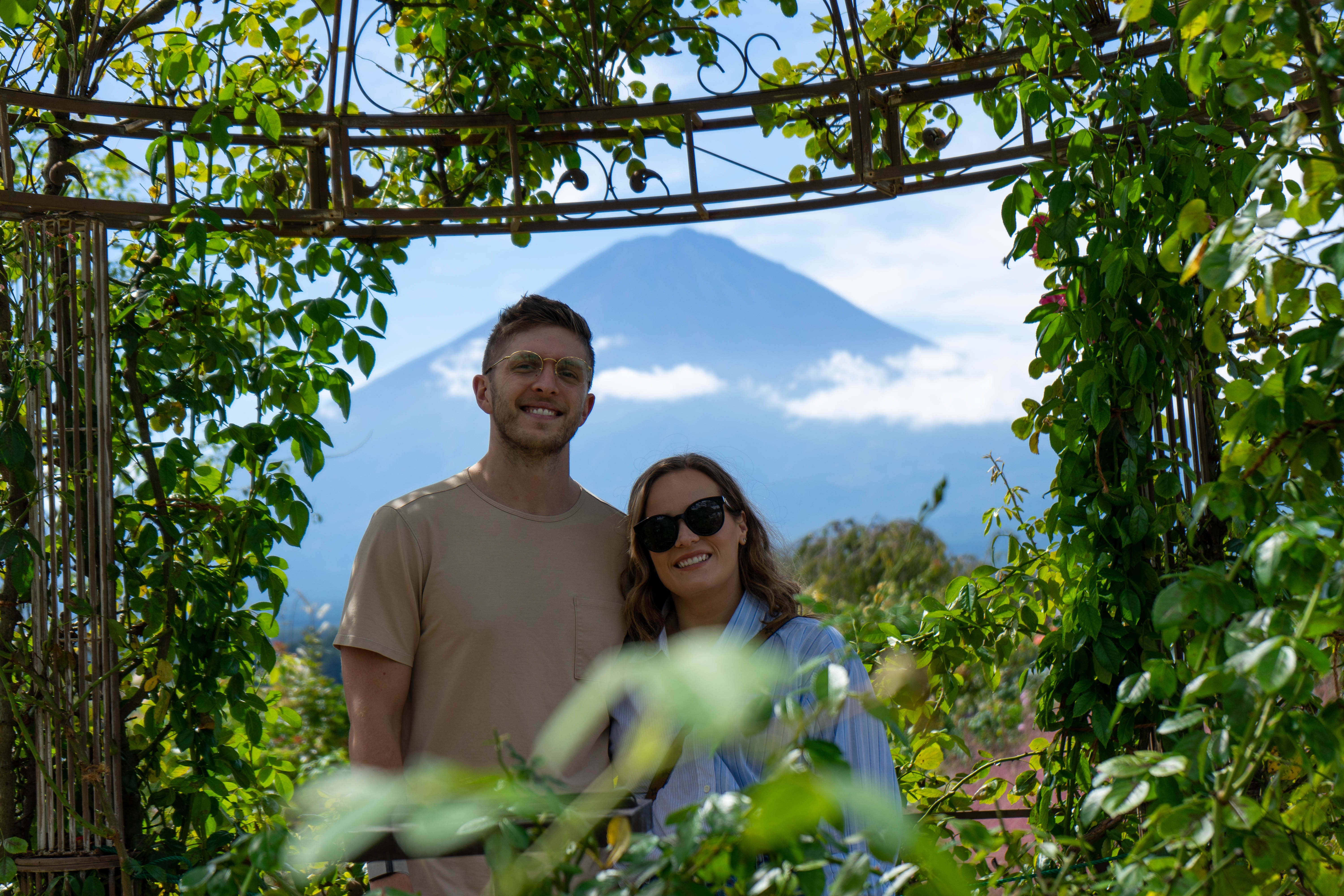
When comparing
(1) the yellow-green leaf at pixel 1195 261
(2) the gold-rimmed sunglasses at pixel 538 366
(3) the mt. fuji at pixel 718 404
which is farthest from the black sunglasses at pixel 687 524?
(3) the mt. fuji at pixel 718 404

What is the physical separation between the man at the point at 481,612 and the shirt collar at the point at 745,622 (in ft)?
0.58

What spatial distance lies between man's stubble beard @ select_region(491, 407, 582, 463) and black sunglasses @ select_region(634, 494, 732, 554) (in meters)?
0.28

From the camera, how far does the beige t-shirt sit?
1.91 m

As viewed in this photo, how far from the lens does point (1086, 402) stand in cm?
183

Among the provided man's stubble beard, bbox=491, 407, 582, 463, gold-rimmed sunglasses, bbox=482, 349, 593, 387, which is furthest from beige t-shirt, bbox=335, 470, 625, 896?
gold-rimmed sunglasses, bbox=482, 349, 593, 387

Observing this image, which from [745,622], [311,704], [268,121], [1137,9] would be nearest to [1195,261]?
[1137,9]

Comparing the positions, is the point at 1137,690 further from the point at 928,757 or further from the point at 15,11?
the point at 15,11

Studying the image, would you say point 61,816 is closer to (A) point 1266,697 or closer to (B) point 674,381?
(A) point 1266,697

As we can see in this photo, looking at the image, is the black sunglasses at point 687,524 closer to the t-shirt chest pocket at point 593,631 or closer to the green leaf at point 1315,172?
the t-shirt chest pocket at point 593,631

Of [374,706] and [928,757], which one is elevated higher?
[374,706]

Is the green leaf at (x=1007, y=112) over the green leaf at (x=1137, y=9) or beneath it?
over

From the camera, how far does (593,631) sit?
6.52 feet

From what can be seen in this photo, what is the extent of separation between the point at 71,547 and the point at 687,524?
4.20 feet

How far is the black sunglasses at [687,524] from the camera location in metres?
1.88
